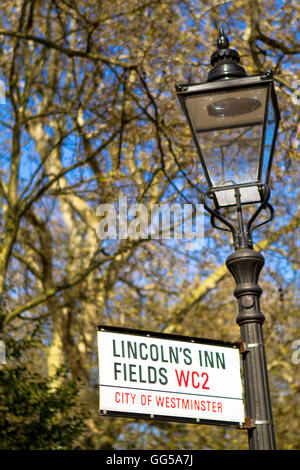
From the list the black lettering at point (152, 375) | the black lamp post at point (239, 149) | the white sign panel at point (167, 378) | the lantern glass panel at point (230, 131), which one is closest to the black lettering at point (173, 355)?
the white sign panel at point (167, 378)

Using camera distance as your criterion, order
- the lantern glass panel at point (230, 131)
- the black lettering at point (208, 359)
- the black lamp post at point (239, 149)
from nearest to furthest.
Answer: the black lettering at point (208, 359), the black lamp post at point (239, 149), the lantern glass panel at point (230, 131)

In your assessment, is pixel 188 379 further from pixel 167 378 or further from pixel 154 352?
pixel 154 352

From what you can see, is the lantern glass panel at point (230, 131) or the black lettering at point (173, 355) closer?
the black lettering at point (173, 355)

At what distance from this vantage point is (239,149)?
14.6 feet

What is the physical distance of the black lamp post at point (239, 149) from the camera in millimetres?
4172

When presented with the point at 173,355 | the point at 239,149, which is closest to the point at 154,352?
the point at 173,355

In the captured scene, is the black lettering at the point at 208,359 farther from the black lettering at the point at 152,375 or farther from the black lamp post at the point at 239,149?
the black lettering at the point at 152,375

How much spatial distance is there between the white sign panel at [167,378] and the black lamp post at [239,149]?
0.23 m

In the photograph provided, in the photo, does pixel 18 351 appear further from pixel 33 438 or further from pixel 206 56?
pixel 206 56

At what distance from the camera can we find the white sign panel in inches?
144

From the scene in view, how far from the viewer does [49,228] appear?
14.2 meters

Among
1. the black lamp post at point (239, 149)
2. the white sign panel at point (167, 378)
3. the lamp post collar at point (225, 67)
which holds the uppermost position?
the lamp post collar at point (225, 67)

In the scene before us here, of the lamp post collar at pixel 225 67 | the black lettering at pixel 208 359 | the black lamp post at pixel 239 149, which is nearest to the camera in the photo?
the black lettering at pixel 208 359

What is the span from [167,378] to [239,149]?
4.77 feet
